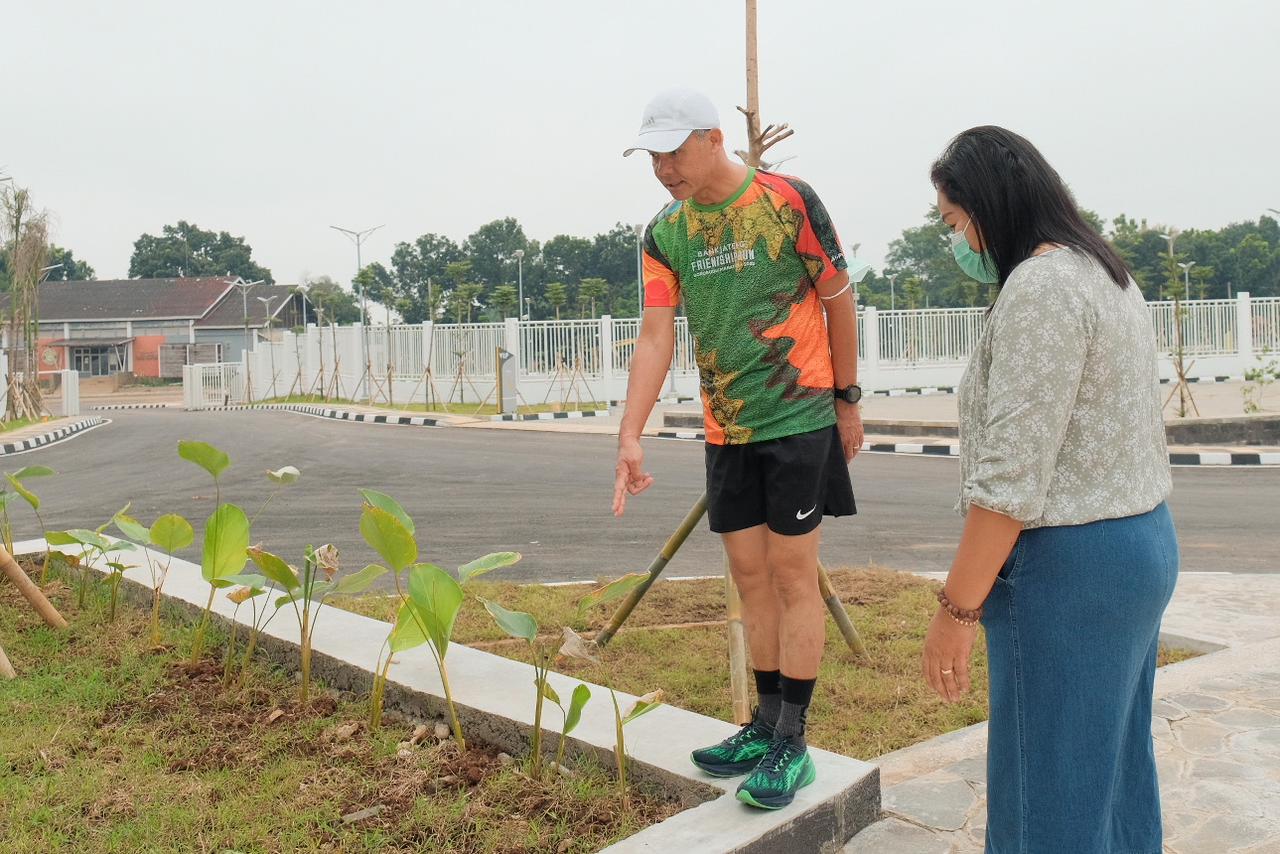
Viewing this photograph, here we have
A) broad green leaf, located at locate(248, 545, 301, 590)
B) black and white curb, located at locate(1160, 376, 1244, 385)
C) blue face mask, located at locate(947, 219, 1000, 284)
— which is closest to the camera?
blue face mask, located at locate(947, 219, 1000, 284)

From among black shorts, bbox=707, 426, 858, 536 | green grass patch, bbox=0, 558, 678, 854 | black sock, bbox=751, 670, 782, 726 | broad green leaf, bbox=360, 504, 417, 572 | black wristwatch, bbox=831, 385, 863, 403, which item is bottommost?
green grass patch, bbox=0, 558, 678, 854

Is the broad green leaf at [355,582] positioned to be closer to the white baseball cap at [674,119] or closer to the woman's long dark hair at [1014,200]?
the white baseball cap at [674,119]

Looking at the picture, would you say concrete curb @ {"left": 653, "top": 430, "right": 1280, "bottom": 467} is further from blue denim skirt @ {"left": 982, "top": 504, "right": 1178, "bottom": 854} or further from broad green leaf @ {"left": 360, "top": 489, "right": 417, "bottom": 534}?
blue denim skirt @ {"left": 982, "top": 504, "right": 1178, "bottom": 854}

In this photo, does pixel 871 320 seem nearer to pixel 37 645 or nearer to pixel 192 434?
pixel 192 434

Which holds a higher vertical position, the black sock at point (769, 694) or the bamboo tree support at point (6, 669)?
the black sock at point (769, 694)

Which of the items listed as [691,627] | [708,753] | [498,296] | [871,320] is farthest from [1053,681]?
[498,296]

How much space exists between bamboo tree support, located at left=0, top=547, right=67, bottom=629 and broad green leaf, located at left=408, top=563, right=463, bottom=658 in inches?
74.0

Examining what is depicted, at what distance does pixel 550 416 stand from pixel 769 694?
19.0 m

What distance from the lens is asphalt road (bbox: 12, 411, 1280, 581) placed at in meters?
6.67

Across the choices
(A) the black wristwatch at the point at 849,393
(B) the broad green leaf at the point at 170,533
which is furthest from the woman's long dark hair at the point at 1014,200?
(B) the broad green leaf at the point at 170,533

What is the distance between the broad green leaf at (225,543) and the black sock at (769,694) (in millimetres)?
1708

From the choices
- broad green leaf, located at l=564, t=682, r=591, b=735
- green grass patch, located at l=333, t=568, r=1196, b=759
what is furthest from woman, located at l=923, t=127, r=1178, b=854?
green grass patch, located at l=333, t=568, r=1196, b=759

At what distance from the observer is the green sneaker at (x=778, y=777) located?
240 centimetres

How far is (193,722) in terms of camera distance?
126 inches
